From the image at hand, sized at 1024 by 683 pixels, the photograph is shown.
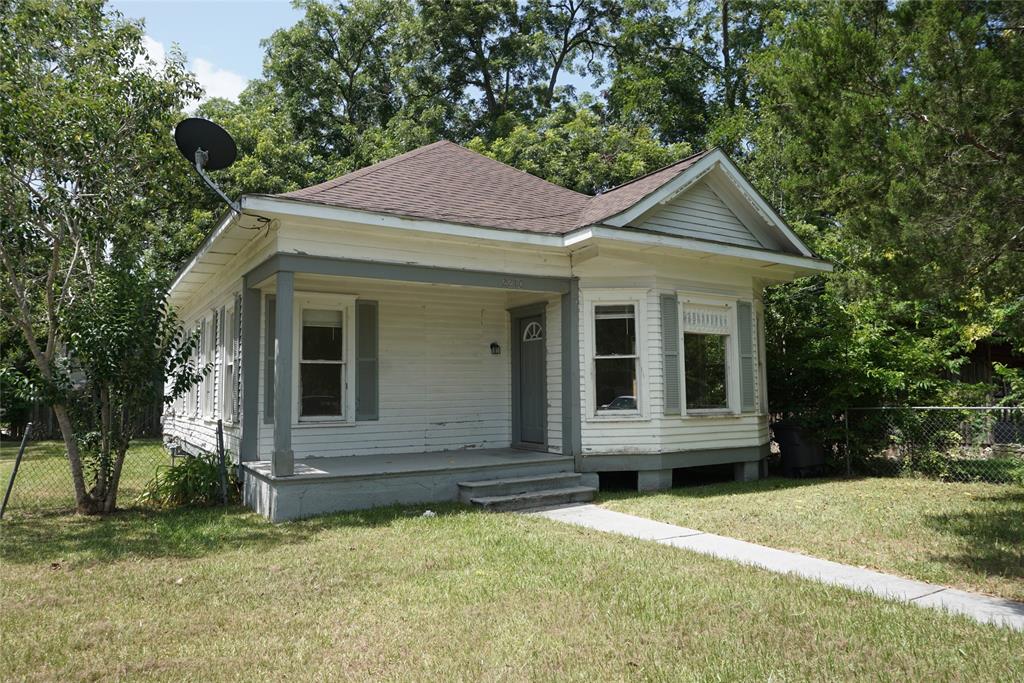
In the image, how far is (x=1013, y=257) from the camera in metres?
6.25

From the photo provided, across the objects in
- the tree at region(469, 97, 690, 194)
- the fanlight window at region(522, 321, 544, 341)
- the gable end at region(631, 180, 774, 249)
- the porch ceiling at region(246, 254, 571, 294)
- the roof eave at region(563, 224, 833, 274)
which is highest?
the tree at region(469, 97, 690, 194)

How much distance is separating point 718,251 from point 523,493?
4334 millimetres

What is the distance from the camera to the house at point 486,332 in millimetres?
8375

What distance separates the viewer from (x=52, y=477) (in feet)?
36.3

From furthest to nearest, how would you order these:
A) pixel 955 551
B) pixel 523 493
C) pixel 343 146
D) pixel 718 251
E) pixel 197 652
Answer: pixel 343 146
pixel 718 251
pixel 523 493
pixel 955 551
pixel 197 652

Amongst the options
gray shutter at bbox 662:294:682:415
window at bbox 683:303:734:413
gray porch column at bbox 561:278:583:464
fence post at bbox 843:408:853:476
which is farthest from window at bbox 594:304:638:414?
fence post at bbox 843:408:853:476

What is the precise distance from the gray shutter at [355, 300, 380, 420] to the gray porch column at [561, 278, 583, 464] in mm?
2774

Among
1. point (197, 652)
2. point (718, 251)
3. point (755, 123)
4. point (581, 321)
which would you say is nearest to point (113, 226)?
point (581, 321)

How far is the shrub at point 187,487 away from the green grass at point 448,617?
1.92 meters

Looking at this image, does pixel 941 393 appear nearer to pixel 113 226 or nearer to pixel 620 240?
pixel 620 240

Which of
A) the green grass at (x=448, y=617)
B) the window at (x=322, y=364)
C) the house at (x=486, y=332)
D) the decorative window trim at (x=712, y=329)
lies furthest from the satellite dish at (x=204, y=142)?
the decorative window trim at (x=712, y=329)

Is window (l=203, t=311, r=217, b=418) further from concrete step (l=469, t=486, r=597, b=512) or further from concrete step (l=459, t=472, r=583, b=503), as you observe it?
concrete step (l=469, t=486, r=597, b=512)

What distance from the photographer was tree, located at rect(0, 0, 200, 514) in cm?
796

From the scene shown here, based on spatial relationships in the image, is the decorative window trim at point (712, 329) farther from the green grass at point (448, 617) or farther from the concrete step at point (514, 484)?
the green grass at point (448, 617)
